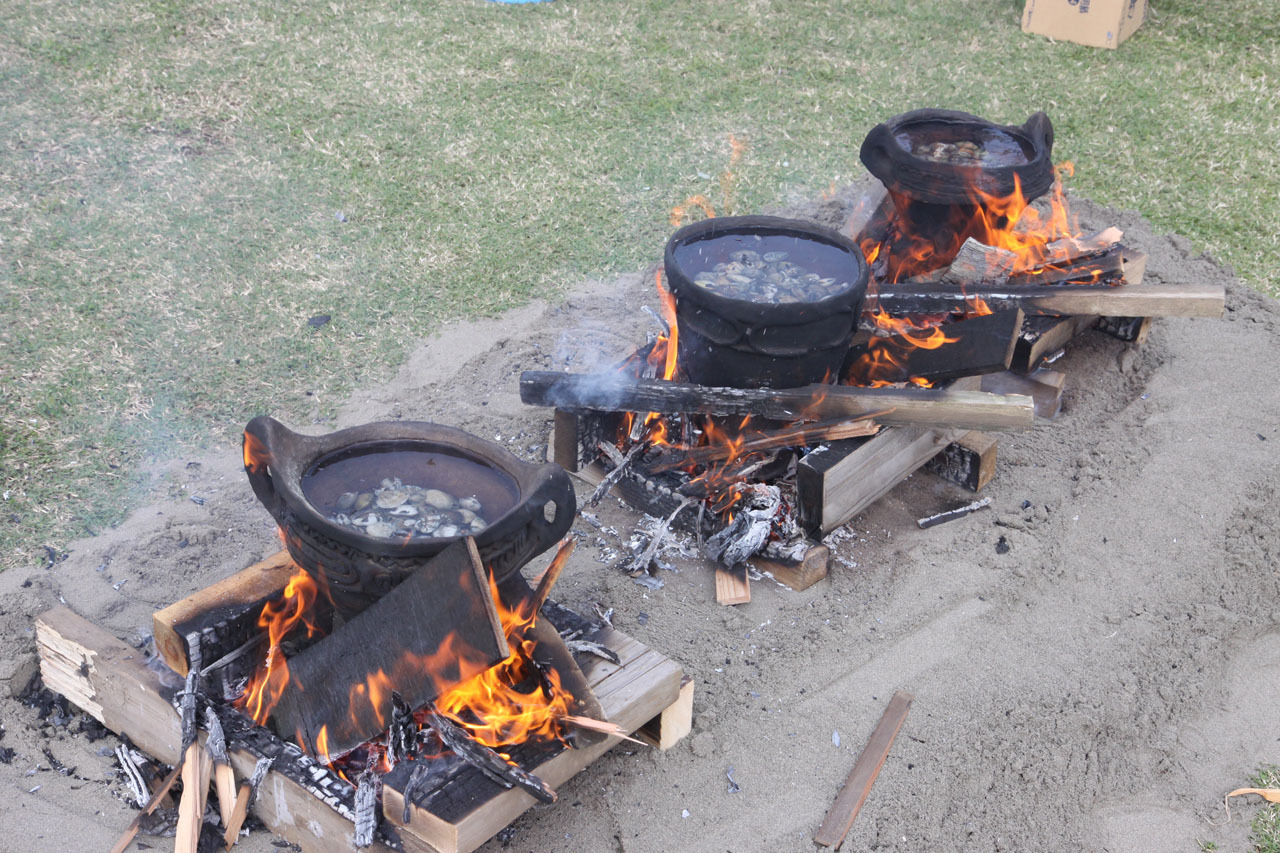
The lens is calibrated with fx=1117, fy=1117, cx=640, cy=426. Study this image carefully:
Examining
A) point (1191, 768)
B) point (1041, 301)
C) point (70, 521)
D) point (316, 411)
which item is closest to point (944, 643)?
point (1191, 768)

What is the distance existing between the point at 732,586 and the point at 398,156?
4121 mm

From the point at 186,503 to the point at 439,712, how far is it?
6.00 ft

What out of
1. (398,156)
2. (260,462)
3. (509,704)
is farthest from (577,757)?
(398,156)

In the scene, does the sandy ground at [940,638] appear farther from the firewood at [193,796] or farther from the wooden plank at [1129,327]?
the wooden plank at [1129,327]

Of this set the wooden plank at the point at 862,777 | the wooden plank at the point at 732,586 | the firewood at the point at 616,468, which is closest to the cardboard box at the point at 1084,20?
the firewood at the point at 616,468

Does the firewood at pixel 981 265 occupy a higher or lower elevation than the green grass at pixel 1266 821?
higher

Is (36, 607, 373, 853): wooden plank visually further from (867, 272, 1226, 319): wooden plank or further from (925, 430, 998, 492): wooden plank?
(867, 272, 1226, 319): wooden plank

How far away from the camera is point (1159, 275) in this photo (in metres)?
6.06

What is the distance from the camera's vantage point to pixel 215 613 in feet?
10.5

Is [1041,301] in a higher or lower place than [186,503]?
higher

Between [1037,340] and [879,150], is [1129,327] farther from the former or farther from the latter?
[879,150]

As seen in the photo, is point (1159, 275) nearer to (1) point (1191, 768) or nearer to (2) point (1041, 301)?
(2) point (1041, 301)

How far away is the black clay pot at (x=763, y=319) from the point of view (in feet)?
13.1

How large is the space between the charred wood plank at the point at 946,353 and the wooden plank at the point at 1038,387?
0.66m
